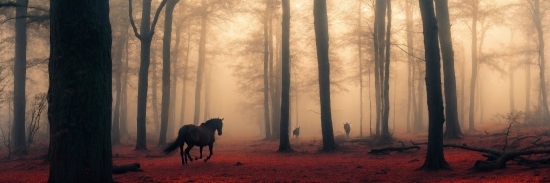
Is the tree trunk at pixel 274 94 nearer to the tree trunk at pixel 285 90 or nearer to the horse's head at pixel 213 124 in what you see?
the tree trunk at pixel 285 90

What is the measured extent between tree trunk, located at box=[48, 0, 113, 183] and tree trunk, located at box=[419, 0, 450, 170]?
25.6 ft

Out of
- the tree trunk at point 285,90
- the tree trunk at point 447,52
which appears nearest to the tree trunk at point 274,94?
the tree trunk at point 285,90

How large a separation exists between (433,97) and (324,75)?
8256mm

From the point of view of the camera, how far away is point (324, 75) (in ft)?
60.2

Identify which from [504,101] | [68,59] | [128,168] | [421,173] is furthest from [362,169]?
[504,101]

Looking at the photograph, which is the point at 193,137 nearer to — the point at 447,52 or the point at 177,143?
the point at 177,143

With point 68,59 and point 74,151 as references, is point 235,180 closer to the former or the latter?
point 74,151

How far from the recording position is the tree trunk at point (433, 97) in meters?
10.2

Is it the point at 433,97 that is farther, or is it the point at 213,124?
the point at 213,124

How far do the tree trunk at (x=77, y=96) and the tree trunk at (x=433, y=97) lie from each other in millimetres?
7799

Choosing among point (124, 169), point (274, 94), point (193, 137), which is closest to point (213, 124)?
point (193, 137)

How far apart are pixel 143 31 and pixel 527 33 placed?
32.2 meters

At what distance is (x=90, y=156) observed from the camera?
6.28 metres

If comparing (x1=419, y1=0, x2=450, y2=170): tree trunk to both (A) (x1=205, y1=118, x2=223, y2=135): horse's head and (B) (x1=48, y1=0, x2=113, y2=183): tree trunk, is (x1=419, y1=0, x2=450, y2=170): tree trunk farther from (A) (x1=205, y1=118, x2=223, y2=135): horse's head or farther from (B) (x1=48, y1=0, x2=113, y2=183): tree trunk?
(A) (x1=205, y1=118, x2=223, y2=135): horse's head
